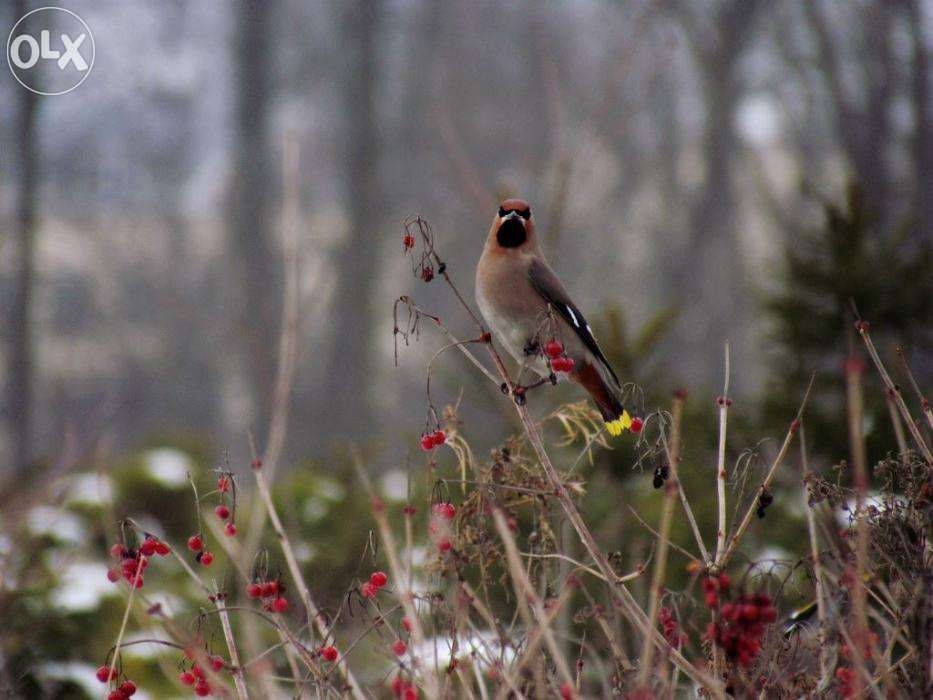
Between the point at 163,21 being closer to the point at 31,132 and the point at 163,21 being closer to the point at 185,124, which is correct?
the point at 185,124

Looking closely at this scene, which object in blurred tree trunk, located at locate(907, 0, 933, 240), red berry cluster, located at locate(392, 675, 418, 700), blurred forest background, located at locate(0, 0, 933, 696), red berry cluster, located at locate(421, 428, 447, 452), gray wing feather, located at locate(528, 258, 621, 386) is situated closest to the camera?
red berry cluster, located at locate(392, 675, 418, 700)

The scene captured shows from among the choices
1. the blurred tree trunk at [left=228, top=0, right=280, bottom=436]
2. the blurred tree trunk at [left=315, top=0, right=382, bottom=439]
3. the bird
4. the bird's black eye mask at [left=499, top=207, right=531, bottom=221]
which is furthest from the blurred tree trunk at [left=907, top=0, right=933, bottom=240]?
the blurred tree trunk at [left=228, top=0, right=280, bottom=436]

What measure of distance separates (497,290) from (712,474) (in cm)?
213

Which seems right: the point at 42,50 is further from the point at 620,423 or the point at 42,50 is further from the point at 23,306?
the point at 620,423

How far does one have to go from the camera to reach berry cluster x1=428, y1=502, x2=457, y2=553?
6.77 feet

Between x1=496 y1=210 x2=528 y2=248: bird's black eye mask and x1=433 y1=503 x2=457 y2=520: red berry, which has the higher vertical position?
x1=496 y1=210 x2=528 y2=248: bird's black eye mask

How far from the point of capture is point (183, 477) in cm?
815

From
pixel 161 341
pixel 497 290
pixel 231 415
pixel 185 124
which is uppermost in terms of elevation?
pixel 185 124

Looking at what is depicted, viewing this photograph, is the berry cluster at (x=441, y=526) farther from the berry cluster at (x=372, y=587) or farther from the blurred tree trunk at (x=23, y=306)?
the blurred tree trunk at (x=23, y=306)

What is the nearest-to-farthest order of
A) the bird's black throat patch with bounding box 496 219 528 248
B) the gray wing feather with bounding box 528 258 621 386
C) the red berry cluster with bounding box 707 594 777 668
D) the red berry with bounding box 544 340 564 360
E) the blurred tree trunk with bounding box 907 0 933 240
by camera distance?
the red berry cluster with bounding box 707 594 777 668, the red berry with bounding box 544 340 564 360, the gray wing feather with bounding box 528 258 621 386, the bird's black throat patch with bounding box 496 219 528 248, the blurred tree trunk with bounding box 907 0 933 240

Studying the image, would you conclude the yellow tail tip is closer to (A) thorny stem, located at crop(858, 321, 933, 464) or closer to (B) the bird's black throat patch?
(B) the bird's black throat patch

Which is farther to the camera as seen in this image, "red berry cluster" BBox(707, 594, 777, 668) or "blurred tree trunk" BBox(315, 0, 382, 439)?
"blurred tree trunk" BBox(315, 0, 382, 439)

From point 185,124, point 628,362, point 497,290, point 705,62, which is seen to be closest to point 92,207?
point 185,124

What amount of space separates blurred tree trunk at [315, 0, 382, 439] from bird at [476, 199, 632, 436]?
1427cm
